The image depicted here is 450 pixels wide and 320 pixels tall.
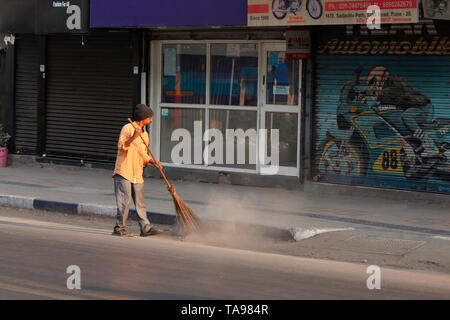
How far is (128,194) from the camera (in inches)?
418

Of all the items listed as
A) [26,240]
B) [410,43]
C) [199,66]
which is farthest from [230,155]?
[26,240]

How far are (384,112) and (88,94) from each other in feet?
21.4

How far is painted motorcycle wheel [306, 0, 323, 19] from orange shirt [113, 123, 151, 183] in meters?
3.89

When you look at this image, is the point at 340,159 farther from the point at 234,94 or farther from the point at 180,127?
the point at 180,127

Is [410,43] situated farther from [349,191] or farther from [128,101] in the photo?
[128,101]

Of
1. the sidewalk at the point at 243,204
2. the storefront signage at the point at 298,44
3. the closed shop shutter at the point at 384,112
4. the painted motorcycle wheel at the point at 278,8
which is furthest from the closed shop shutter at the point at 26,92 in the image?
the closed shop shutter at the point at 384,112

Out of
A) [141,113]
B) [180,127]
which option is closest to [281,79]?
[180,127]

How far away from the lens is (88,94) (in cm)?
1727

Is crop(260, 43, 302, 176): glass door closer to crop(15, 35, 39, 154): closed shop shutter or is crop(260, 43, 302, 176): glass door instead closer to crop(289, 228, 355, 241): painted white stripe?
crop(289, 228, 355, 241): painted white stripe

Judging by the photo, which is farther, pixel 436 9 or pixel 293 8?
pixel 293 8

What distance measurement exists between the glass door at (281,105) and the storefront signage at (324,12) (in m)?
1.44

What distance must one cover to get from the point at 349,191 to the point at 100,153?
568 cm

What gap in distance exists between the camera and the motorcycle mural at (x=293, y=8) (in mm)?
12969

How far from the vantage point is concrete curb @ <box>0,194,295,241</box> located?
432 inches
